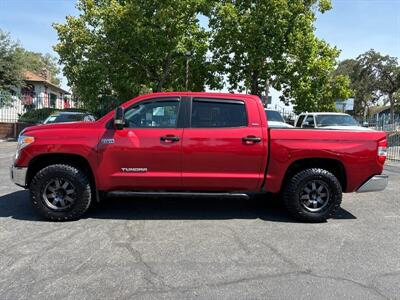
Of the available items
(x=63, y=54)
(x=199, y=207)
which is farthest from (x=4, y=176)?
(x=63, y=54)

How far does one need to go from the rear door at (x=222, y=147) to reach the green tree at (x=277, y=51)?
22.6 metres

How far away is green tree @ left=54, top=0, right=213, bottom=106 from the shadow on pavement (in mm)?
21424

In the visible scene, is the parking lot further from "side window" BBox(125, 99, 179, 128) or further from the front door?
"side window" BBox(125, 99, 179, 128)

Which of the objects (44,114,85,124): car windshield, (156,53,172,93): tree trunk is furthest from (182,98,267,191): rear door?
(156,53,172,93): tree trunk

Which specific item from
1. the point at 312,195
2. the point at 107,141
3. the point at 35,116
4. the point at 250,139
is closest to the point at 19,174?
the point at 107,141

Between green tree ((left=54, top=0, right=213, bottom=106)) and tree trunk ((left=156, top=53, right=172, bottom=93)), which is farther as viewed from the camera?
tree trunk ((left=156, top=53, right=172, bottom=93))

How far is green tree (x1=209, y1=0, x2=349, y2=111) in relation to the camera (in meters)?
27.4

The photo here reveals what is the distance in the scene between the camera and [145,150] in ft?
19.3

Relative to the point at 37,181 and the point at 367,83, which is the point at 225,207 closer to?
the point at 37,181

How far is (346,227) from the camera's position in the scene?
6.05 meters

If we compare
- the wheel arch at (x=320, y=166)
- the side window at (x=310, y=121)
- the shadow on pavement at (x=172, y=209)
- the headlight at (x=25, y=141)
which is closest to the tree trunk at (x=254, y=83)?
the side window at (x=310, y=121)

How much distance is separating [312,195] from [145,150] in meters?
2.65

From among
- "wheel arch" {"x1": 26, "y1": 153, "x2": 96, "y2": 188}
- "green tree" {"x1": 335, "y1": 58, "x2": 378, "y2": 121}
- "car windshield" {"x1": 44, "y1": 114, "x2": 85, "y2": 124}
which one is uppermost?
"green tree" {"x1": 335, "y1": 58, "x2": 378, "y2": 121}

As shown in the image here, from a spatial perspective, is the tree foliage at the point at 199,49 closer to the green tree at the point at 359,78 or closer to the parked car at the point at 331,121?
the parked car at the point at 331,121
